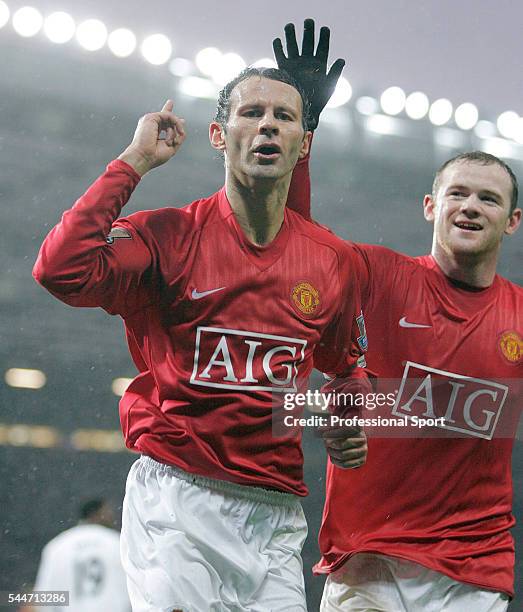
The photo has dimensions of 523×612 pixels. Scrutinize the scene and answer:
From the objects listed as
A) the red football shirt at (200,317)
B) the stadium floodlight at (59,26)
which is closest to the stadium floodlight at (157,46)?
the stadium floodlight at (59,26)

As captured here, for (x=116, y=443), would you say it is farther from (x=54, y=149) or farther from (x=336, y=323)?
(x=336, y=323)

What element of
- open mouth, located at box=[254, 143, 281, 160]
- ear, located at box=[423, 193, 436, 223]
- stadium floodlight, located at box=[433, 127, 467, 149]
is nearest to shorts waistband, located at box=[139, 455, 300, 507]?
open mouth, located at box=[254, 143, 281, 160]

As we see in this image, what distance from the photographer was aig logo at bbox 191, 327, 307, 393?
2154 millimetres

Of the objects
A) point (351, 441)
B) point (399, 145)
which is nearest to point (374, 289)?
point (351, 441)

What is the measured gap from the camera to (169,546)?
1.98 m

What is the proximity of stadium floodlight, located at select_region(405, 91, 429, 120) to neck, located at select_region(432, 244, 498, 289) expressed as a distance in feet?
13.6

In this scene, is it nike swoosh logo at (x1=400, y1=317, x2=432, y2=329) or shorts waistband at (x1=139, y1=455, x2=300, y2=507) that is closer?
shorts waistband at (x1=139, y1=455, x2=300, y2=507)

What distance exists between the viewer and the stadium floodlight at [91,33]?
20.3ft

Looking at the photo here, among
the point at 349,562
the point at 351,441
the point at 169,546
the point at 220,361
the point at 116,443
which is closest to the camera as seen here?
the point at 169,546

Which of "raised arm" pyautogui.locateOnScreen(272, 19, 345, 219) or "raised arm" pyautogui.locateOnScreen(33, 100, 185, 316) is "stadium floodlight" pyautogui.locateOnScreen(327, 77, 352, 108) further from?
"raised arm" pyautogui.locateOnScreen(33, 100, 185, 316)

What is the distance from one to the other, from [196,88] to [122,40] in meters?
1.02

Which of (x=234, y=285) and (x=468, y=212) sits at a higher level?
(x=468, y=212)

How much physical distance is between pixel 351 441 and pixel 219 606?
0.55m

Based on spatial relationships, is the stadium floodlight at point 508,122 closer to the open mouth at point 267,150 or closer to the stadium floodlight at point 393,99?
the stadium floodlight at point 393,99
